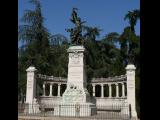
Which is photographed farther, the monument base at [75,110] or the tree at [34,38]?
the tree at [34,38]

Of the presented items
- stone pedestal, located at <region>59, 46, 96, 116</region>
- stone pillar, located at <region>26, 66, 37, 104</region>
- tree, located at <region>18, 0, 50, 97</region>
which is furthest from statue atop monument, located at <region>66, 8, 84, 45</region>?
tree, located at <region>18, 0, 50, 97</region>

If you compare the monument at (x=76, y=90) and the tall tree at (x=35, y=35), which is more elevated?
the tall tree at (x=35, y=35)


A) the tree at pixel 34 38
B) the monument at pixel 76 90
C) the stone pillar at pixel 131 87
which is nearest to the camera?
the monument at pixel 76 90

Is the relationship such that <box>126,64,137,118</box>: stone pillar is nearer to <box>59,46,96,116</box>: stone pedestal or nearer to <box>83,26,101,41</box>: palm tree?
<box>59,46,96,116</box>: stone pedestal

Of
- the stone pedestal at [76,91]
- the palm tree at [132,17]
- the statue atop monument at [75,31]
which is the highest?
the palm tree at [132,17]

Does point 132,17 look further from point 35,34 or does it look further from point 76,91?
point 76,91

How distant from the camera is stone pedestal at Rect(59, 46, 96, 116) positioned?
85.7 ft

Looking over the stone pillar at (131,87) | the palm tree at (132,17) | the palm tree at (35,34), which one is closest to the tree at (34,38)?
the palm tree at (35,34)

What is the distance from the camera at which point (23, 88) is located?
46.9m

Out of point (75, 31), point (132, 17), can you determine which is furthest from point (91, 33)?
point (75, 31)

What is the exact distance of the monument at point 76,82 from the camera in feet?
85.8

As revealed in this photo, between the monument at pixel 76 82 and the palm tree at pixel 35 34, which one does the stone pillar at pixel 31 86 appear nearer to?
the monument at pixel 76 82

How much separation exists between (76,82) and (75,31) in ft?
16.9
